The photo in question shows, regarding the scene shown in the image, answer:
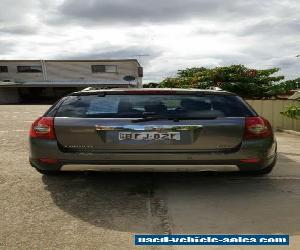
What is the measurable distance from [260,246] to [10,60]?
154 ft

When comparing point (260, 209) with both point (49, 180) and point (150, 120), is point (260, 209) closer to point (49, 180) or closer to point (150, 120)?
point (150, 120)

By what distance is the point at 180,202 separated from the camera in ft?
15.0

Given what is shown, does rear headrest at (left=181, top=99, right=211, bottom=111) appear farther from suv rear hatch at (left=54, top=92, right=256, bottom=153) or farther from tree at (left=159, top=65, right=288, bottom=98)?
tree at (left=159, top=65, right=288, bottom=98)

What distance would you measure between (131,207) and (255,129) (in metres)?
1.64

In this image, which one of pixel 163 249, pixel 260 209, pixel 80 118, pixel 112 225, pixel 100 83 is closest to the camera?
pixel 163 249

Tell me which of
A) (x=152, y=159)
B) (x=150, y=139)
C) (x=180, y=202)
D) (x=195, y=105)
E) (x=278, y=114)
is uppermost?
(x=195, y=105)

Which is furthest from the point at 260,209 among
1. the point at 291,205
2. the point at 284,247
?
the point at 284,247

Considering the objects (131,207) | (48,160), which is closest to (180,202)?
(131,207)

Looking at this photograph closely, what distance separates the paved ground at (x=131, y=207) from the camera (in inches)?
142

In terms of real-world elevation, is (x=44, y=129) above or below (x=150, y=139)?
above

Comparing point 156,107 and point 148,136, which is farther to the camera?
point 156,107

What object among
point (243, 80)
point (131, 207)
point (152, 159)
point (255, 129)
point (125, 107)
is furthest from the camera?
point (243, 80)

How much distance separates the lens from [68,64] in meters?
45.7

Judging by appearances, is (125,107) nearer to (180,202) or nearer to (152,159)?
(152,159)
